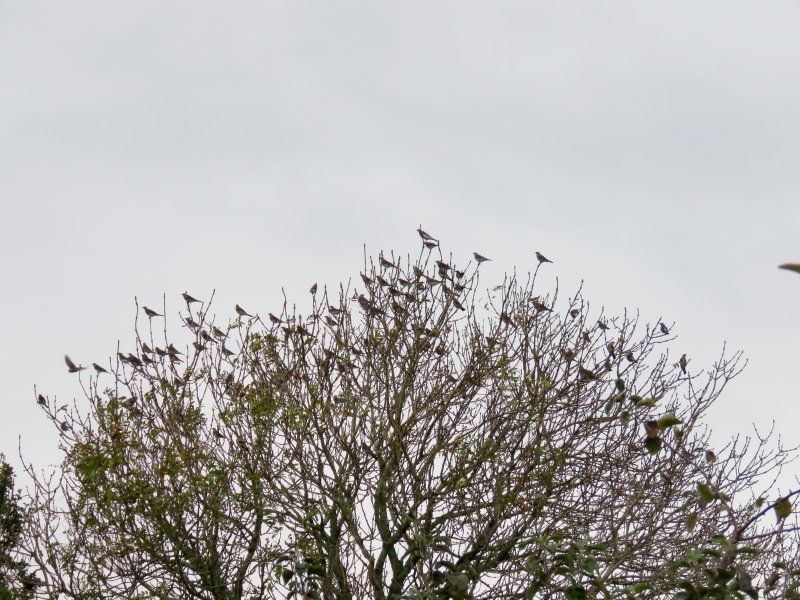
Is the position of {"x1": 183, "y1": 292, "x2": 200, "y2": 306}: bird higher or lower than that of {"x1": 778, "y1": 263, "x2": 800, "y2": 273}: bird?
higher

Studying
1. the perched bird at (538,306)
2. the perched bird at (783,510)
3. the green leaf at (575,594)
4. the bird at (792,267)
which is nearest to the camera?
the bird at (792,267)

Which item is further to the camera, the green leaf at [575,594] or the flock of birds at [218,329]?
the flock of birds at [218,329]

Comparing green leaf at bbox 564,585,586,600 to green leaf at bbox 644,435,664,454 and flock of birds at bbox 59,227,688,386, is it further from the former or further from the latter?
flock of birds at bbox 59,227,688,386

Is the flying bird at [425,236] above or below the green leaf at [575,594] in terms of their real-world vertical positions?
above

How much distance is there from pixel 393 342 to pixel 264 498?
2745 millimetres

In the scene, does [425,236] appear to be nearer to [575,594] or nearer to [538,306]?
[538,306]

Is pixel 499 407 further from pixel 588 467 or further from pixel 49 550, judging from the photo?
pixel 49 550

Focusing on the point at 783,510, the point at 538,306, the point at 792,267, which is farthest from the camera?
the point at 538,306

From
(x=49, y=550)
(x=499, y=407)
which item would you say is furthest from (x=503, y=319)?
(x=49, y=550)

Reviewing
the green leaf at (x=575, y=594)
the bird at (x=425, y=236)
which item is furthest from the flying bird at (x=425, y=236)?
the green leaf at (x=575, y=594)

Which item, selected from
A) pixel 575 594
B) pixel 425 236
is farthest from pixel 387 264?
pixel 575 594

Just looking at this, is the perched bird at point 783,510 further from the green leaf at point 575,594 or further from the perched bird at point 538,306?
the perched bird at point 538,306

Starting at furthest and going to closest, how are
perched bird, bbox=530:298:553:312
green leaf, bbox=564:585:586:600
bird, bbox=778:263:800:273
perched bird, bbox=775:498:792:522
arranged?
perched bird, bbox=530:298:553:312, green leaf, bbox=564:585:586:600, perched bird, bbox=775:498:792:522, bird, bbox=778:263:800:273

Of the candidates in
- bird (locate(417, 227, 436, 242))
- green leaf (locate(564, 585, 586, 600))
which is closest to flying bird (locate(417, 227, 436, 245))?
bird (locate(417, 227, 436, 242))
